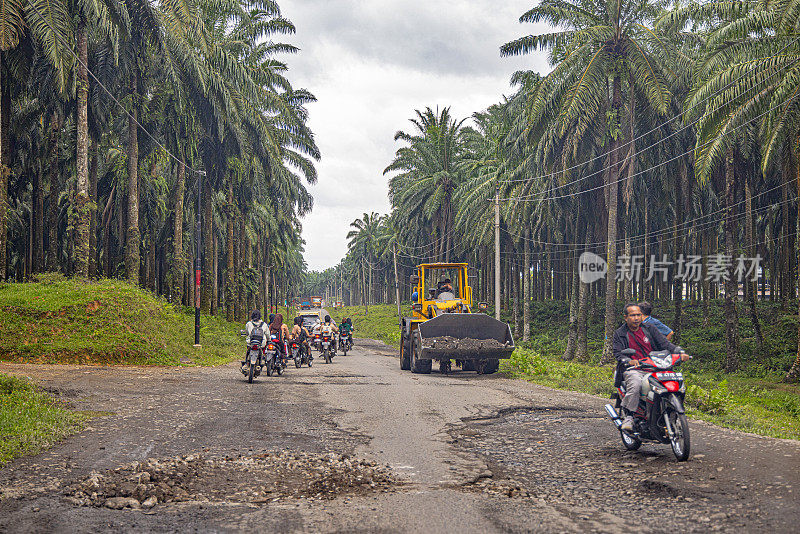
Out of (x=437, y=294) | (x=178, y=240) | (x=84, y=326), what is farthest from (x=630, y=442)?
(x=178, y=240)

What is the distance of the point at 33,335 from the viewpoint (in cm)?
2000

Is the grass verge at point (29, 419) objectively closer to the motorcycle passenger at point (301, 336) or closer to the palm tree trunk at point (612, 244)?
the motorcycle passenger at point (301, 336)

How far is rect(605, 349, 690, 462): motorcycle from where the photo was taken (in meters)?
7.48

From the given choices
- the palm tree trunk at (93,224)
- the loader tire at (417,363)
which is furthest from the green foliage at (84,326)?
the loader tire at (417,363)

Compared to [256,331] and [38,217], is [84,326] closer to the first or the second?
[256,331]

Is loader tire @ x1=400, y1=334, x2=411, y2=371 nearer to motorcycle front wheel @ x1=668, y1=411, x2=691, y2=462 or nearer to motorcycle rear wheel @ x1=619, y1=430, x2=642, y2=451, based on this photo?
motorcycle rear wheel @ x1=619, y1=430, x2=642, y2=451

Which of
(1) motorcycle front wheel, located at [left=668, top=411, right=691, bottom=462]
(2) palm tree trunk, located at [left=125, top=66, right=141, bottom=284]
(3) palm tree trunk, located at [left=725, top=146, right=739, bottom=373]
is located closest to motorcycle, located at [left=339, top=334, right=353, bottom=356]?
(2) palm tree trunk, located at [left=125, top=66, right=141, bottom=284]

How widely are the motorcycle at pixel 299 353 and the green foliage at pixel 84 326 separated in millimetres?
2863

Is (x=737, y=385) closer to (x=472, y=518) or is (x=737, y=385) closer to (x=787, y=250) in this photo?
(x=787, y=250)

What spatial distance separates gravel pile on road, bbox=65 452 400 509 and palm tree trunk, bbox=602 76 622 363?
71.8 feet

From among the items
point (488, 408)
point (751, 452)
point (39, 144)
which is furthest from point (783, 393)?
point (39, 144)

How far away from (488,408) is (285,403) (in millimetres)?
3751

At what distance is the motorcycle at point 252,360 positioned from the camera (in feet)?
54.2

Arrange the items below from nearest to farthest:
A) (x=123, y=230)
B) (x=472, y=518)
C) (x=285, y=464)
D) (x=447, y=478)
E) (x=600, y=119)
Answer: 1. (x=472, y=518)
2. (x=447, y=478)
3. (x=285, y=464)
4. (x=600, y=119)
5. (x=123, y=230)
